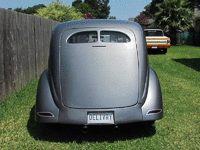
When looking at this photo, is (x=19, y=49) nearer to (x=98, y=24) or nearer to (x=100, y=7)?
(x=98, y=24)

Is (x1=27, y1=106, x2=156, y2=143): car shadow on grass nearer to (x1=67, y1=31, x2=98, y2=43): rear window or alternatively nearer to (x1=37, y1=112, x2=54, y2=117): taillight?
(x1=37, y1=112, x2=54, y2=117): taillight

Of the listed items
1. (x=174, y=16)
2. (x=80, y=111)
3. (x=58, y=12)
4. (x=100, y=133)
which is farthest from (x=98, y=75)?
(x=174, y=16)

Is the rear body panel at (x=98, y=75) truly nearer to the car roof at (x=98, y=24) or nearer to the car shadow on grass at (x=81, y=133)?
the car roof at (x=98, y=24)

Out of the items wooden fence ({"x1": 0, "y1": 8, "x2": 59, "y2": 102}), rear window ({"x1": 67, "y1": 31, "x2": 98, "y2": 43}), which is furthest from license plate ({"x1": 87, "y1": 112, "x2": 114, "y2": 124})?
wooden fence ({"x1": 0, "y1": 8, "x2": 59, "y2": 102})

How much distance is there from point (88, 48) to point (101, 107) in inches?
32.5

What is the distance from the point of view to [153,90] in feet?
12.7

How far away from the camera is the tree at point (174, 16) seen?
29.1 metres

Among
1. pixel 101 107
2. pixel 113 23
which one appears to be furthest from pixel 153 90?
pixel 113 23

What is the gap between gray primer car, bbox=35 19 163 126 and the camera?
138 inches

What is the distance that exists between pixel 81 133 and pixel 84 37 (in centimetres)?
150

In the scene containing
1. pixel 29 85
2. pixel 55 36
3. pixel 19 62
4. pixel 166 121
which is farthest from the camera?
pixel 29 85

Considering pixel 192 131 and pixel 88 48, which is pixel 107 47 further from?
pixel 192 131

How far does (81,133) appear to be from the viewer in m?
4.10

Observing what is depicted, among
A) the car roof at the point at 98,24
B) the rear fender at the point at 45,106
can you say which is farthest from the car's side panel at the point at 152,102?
the rear fender at the point at 45,106
